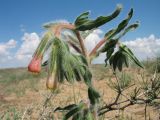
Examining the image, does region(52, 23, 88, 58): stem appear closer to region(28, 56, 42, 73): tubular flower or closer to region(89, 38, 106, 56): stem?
region(89, 38, 106, 56): stem

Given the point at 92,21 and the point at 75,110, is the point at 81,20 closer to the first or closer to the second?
the point at 92,21

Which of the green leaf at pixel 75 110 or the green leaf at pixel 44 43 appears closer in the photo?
the green leaf at pixel 44 43

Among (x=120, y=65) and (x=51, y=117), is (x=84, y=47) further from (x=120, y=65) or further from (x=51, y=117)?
(x=51, y=117)

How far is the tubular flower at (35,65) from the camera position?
1.65m

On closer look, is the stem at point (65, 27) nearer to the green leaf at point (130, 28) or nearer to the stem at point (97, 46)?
the stem at point (97, 46)

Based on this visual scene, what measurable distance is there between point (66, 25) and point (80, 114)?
1.80 feet

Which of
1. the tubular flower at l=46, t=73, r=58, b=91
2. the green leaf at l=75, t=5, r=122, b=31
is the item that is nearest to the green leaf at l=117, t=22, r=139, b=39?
the green leaf at l=75, t=5, r=122, b=31

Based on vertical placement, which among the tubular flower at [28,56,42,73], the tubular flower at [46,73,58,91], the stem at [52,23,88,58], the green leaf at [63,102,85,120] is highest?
the stem at [52,23,88,58]

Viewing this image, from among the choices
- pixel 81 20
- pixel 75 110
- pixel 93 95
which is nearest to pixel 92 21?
pixel 81 20

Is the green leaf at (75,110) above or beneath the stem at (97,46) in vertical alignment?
beneath

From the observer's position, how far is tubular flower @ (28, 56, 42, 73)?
165 centimetres

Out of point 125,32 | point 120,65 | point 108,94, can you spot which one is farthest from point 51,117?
point 108,94

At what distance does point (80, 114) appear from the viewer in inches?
84.7

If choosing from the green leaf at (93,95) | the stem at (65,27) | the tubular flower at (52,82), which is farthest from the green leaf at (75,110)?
the tubular flower at (52,82)
